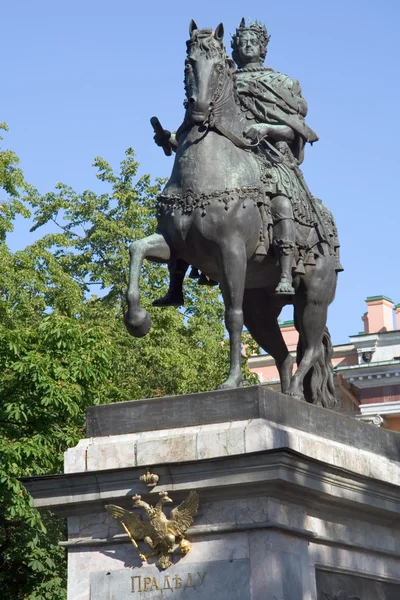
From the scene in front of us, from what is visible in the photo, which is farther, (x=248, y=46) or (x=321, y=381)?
(x=248, y=46)

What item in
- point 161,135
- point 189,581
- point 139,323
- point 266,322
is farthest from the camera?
point 266,322

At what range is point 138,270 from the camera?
11852 millimetres

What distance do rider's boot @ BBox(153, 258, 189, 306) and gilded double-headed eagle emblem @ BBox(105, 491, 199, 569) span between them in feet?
6.87

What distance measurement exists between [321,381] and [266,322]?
2.45 ft

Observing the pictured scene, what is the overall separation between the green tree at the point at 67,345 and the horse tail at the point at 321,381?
8.81m

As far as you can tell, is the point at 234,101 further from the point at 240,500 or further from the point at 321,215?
the point at 240,500

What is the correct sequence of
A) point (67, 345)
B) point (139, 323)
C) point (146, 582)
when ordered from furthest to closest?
1. point (67, 345)
2. point (139, 323)
3. point (146, 582)

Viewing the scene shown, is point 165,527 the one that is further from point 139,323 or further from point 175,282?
point 175,282

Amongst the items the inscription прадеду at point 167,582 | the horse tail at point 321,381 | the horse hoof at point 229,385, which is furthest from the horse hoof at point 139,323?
the inscription прадеду at point 167,582

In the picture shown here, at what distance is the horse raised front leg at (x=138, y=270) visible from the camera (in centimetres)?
1184

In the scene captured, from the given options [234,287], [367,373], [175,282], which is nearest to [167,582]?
[234,287]

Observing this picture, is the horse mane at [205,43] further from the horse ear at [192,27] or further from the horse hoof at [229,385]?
the horse hoof at [229,385]

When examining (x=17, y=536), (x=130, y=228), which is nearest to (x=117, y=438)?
(x=17, y=536)

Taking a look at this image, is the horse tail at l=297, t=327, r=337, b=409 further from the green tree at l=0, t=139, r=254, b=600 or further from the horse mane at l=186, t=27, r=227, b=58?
the green tree at l=0, t=139, r=254, b=600
